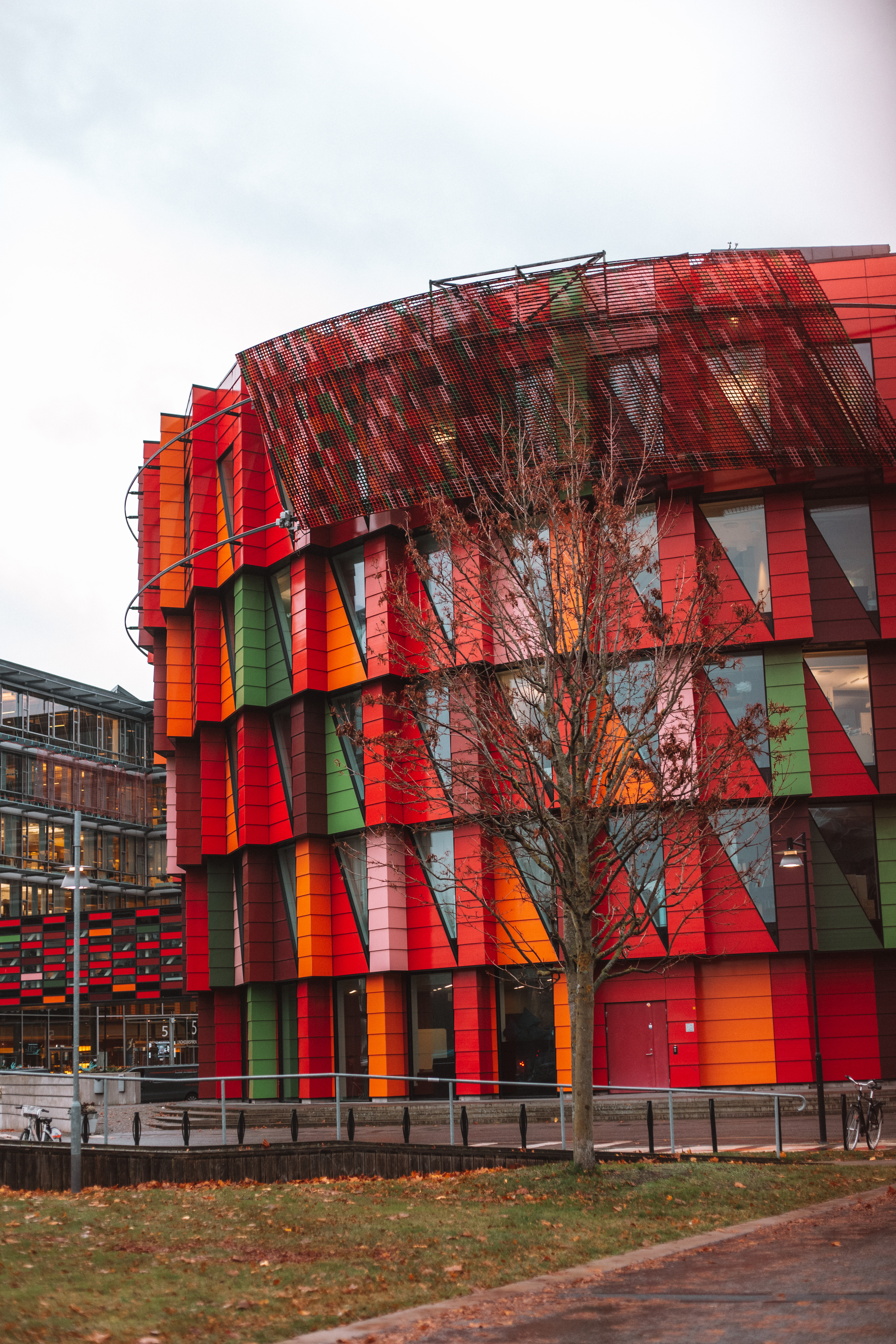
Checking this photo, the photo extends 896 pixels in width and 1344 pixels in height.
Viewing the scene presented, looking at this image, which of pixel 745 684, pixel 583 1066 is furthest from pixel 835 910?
pixel 583 1066

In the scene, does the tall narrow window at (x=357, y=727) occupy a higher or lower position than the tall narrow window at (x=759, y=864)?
higher

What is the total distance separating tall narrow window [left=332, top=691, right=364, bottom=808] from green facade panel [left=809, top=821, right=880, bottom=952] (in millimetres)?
12591

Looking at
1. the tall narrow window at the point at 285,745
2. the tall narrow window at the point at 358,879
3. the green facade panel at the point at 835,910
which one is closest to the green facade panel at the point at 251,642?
the tall narrow window at the point at 285,745

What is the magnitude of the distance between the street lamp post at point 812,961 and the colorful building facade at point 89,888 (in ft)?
127

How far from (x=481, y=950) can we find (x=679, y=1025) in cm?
567

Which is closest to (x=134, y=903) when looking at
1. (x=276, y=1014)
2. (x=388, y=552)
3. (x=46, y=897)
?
(x=46, y=897)

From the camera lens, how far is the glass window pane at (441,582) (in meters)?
19.7

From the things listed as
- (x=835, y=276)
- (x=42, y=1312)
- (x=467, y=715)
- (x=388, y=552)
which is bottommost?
(x=42, y=1312)

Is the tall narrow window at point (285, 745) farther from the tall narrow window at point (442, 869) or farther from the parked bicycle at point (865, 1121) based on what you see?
the parked bicycle at point (865, 1121)

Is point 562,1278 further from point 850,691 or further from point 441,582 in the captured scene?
point 850,691

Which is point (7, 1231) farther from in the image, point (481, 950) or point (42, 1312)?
point (481, 950)

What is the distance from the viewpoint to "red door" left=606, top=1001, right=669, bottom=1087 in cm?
3450

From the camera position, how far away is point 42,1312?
28.5ft

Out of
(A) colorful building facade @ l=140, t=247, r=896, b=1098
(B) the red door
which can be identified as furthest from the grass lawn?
(B) the red door
